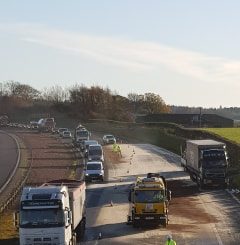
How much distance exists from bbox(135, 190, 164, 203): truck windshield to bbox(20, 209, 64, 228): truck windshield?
442 inches

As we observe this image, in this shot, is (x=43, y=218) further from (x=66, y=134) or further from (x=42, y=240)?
(x=66, y=134)

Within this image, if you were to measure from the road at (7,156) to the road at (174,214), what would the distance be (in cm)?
1026

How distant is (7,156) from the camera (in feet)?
300

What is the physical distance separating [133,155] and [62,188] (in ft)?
207

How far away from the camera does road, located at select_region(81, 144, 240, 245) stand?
1457 inches

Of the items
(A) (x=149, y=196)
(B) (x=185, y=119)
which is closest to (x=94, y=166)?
(A) (x=149, y=196)

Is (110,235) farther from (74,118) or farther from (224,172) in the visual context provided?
(74,118)

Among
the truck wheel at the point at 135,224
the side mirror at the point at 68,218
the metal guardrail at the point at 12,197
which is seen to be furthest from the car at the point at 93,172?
the side mirror at the point at 68,218

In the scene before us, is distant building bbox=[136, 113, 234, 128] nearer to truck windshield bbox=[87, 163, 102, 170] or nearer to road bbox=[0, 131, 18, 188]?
road bbox=[0, 131, 18, 188]

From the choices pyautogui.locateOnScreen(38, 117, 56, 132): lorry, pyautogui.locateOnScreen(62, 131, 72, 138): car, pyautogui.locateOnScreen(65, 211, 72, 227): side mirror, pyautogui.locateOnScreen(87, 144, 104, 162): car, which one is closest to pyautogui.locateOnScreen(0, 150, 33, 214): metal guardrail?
pyautogui.locateOnScreen(87, 144, 104, 162): car

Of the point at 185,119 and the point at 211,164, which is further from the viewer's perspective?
the point at 185,119

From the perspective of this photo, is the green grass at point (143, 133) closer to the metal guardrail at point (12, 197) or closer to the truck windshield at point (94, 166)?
the truck windshield at point (94, 166)

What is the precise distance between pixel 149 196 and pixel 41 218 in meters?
11.8

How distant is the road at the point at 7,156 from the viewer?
70.3 meters
